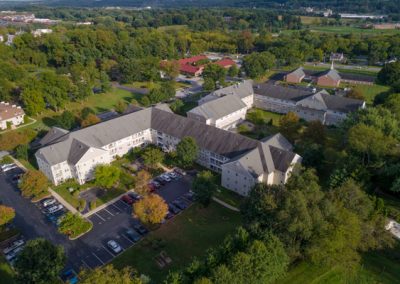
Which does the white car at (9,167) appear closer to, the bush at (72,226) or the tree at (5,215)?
the tree at (5,215)

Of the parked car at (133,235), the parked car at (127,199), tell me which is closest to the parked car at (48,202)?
the parked car at (127,199)

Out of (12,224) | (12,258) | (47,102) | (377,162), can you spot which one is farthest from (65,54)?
(377,162)

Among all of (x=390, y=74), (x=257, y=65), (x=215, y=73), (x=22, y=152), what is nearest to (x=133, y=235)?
(x=22, y=152)

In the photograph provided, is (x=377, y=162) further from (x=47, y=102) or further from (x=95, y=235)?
(x=47, y=102)

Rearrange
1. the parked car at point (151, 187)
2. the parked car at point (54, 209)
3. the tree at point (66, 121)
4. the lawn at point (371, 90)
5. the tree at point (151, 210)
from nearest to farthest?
1. the tree at point (151, 210)
2. the parked car at point (54, 209)
3. the parked car at point (151, 187)
4. the tree at point (66, 121)
5. the lawn at point (371, 90)

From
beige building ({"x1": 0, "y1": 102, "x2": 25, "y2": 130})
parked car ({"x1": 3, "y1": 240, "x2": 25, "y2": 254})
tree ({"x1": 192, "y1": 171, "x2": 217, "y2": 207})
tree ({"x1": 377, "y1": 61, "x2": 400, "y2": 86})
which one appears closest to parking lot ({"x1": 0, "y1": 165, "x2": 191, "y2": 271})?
parked car ({"x1": 3, "y1": 240, "x2": 25, "y2": 254})

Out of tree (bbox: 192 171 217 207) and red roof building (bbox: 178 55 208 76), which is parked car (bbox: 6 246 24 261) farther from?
red roof building (bbox: 178 55 208 76)
